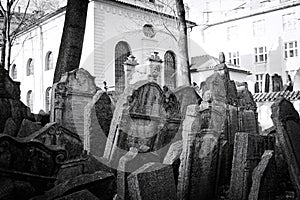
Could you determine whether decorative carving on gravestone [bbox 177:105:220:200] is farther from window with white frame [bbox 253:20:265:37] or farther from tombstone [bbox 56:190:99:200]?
window with white frame [bbox 253:20:265:37]

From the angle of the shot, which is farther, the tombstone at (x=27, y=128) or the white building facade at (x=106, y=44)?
the white building facade at (x=106, y=44)

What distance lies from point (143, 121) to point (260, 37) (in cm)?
2959

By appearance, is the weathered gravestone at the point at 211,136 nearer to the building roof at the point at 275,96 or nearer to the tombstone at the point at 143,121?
the tombstone at the point at 143,121

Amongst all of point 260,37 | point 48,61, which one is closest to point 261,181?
point 48,61

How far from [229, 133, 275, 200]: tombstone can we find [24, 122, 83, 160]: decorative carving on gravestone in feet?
9.22

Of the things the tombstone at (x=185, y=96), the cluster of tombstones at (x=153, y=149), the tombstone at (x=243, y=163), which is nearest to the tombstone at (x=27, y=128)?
the cluster of tombstones at (x=153, y=149)

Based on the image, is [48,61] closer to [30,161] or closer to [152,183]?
[30,161]

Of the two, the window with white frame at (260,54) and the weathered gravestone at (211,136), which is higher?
the window with white frame at (260,54)

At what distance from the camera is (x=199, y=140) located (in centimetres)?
711

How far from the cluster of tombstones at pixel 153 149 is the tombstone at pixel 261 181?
0.02 meters

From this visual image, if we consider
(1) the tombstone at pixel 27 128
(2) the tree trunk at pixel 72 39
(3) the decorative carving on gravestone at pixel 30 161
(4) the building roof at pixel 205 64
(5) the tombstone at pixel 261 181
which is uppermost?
(4) the building roof at pixel 205 64

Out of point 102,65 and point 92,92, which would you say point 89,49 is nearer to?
point 102,65

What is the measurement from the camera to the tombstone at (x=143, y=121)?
7.98 meters

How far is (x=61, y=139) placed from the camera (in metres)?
7.96
